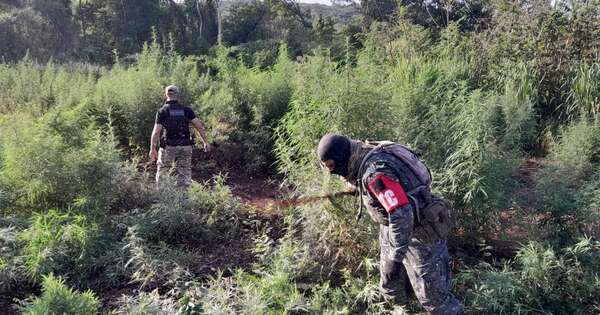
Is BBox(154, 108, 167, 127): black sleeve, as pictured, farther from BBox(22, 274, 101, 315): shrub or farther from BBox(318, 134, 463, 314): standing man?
BBox(318, 134, 463, 314): standing man

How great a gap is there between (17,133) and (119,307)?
2339mm

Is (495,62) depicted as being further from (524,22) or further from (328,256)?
(328,256)

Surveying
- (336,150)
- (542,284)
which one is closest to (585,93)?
(542,284)

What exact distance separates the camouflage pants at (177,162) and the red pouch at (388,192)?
3.49m

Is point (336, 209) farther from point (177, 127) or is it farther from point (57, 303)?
point (177, 127)

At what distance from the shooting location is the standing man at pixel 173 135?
5879 millimetres

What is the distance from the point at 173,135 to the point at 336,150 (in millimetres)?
3397

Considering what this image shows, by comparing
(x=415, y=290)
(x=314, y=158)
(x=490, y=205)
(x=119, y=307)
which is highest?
(x=314, y=158)

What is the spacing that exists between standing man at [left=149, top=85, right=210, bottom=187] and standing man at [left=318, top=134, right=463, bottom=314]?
318 centimetres

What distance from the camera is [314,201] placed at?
4172 mm

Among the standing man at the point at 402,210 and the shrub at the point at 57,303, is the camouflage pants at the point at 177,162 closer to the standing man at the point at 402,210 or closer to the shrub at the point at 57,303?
the shrub at the point at 57,303

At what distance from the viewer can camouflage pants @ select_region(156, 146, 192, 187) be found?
600cm

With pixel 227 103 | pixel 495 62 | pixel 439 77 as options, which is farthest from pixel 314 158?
pixel 495 62

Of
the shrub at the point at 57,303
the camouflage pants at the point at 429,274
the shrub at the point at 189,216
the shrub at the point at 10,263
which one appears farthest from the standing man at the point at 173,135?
the camouflage pants at the point at 429,274
